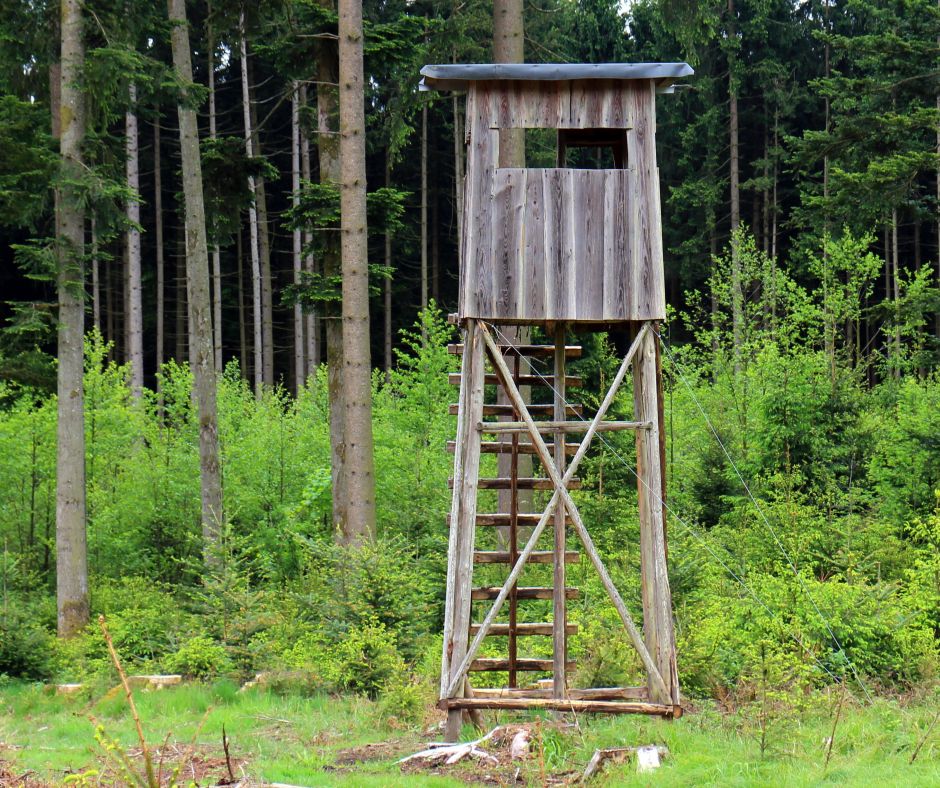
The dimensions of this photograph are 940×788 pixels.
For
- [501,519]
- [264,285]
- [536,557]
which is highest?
[264,285]

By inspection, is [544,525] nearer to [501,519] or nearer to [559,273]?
[501,519]

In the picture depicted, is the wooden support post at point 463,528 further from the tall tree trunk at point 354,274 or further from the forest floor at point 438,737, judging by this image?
the tall tree trunk at point 354,274

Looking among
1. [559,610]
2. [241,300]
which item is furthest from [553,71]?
[241,300]

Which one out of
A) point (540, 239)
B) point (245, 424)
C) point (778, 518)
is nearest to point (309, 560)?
point (245, 424)

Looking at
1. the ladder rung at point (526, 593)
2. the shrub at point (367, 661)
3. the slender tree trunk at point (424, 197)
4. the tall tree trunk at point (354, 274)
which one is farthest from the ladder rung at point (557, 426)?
the slender tree trunk at point (424, 197)

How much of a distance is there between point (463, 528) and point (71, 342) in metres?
8.81

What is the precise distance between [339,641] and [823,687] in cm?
574

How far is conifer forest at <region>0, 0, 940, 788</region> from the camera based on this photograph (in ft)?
33.0

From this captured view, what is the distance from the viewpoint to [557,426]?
995cm

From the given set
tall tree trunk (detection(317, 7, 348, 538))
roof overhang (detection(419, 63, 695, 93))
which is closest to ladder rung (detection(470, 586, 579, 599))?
roof overhang (detection(419, 63, 695, 93))

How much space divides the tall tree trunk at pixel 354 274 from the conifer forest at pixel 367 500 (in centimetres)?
5

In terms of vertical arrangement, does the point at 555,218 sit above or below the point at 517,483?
above

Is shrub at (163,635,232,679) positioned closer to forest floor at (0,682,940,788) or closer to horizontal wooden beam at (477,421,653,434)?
forest floor at (0,682,940,788)

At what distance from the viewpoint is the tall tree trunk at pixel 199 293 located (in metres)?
17.0
